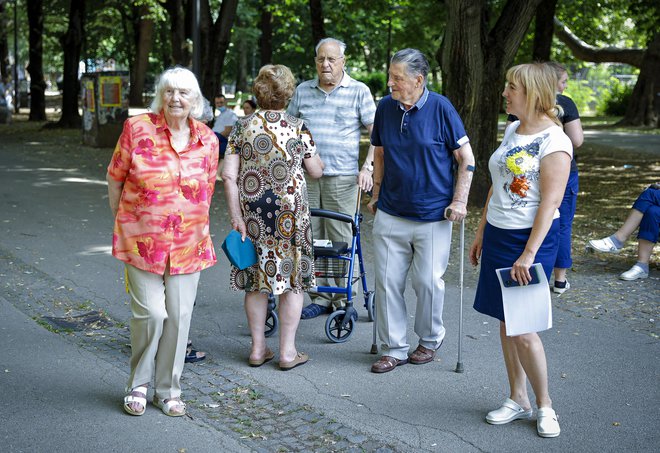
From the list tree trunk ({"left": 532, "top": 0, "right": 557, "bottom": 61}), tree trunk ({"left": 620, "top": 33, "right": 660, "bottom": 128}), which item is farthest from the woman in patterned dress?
tree trunk ({"left": 620, "top": 33, "right": 660, "bottom": 128})

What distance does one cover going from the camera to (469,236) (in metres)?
11.1

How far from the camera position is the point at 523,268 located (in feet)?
14.9

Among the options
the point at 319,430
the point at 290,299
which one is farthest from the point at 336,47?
the point at 319,430

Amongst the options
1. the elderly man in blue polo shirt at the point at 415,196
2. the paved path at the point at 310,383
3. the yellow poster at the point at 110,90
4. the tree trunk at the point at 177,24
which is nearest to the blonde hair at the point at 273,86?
the elderly man in blue polo shirt at the point at 415,196

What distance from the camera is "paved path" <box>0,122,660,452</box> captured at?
462 cm

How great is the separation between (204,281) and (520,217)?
14.0ft

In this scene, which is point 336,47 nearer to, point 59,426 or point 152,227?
point 152,227

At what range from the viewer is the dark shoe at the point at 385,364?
5707mm

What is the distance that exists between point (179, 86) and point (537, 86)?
1.86 meters

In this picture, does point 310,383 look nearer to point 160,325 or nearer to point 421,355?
point 421,355

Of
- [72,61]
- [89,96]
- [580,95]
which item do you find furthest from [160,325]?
[580,95]

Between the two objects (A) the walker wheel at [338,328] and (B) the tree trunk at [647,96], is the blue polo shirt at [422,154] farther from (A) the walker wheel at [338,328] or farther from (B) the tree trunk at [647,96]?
(B) the tree trunk at [647,96]

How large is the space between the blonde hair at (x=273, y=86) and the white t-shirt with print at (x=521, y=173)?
1504 millimetres

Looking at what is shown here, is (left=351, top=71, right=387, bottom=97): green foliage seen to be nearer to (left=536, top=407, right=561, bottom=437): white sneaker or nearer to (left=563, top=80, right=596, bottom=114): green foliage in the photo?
(left=563, top=80, right=596, bottom=114): green foliage
